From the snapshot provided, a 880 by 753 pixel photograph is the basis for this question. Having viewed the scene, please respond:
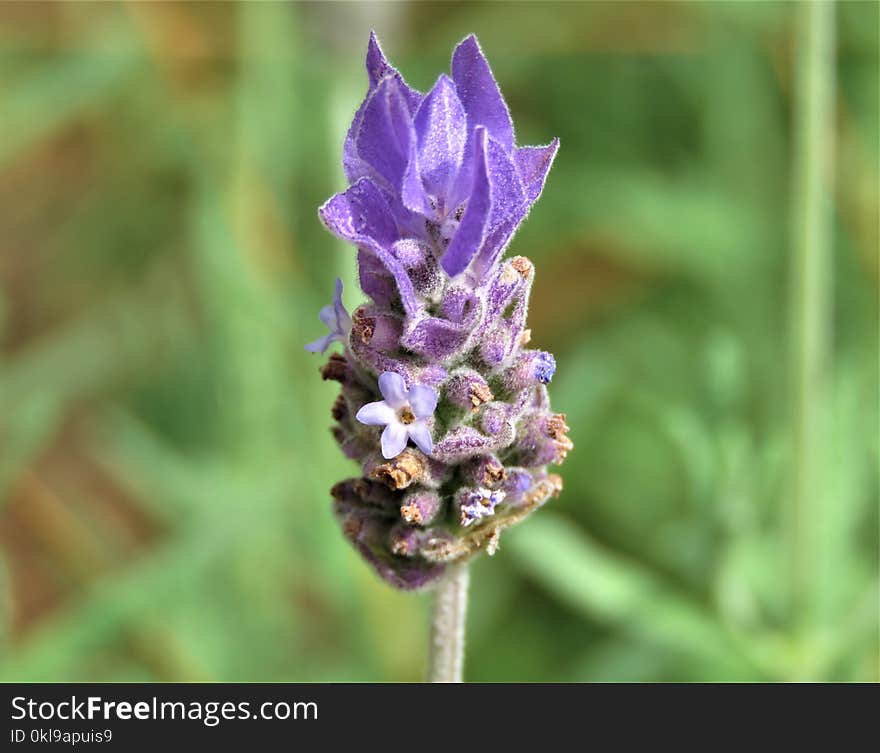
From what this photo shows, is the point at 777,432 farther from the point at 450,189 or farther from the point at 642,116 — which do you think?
the point at 450,189

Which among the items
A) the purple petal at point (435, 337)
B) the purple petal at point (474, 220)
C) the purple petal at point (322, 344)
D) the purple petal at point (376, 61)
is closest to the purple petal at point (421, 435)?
the purple petal at point (435, 337)

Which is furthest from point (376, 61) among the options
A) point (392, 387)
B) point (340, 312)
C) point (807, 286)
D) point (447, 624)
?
point (807, 286)

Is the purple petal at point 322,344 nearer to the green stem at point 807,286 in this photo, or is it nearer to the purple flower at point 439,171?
the purple flower at point 439,171

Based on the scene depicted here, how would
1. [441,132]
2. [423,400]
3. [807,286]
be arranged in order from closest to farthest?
1. [423,400]
2. [441,132]
3. [807,286]

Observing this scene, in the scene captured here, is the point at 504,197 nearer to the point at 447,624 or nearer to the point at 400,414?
the point at 400,414
